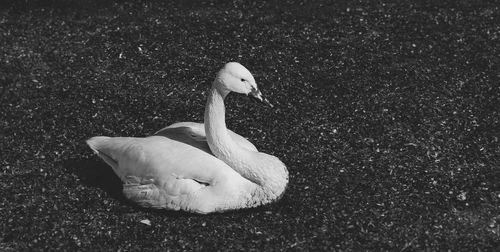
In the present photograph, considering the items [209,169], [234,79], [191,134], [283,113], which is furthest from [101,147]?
[283,113]

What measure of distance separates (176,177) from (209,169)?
31 centimetres

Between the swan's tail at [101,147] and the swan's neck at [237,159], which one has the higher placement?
the swan's neck at [237,159]

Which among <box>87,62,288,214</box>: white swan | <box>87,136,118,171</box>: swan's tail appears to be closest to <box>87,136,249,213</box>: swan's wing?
<box>87,62,288,214</box>: white swan

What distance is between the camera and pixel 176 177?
6438 mm

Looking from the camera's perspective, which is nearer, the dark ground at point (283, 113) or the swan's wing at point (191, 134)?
the dark ground at point (283, 113)

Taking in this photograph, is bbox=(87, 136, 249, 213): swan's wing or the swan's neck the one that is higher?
the swan's neck

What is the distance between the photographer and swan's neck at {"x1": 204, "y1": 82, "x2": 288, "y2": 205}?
657cm

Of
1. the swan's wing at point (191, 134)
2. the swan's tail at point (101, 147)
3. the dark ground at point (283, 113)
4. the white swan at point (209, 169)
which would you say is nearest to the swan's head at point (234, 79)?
the white swan at point (209, 169)

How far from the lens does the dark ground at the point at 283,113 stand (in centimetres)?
657

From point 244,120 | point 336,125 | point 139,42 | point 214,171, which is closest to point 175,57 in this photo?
point 139,42

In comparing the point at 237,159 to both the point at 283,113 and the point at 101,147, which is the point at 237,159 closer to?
the point at 101,147

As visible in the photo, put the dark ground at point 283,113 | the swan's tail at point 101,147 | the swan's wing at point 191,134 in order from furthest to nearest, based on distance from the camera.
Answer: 1. the swan's tail at point 101,147
2. the swan's wing at point 191,134
3. the dark ground at point 283,113

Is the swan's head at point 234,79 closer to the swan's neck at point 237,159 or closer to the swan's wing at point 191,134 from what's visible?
the swan's neck at point 237,159

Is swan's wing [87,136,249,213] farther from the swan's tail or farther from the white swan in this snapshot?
the swan's tail
